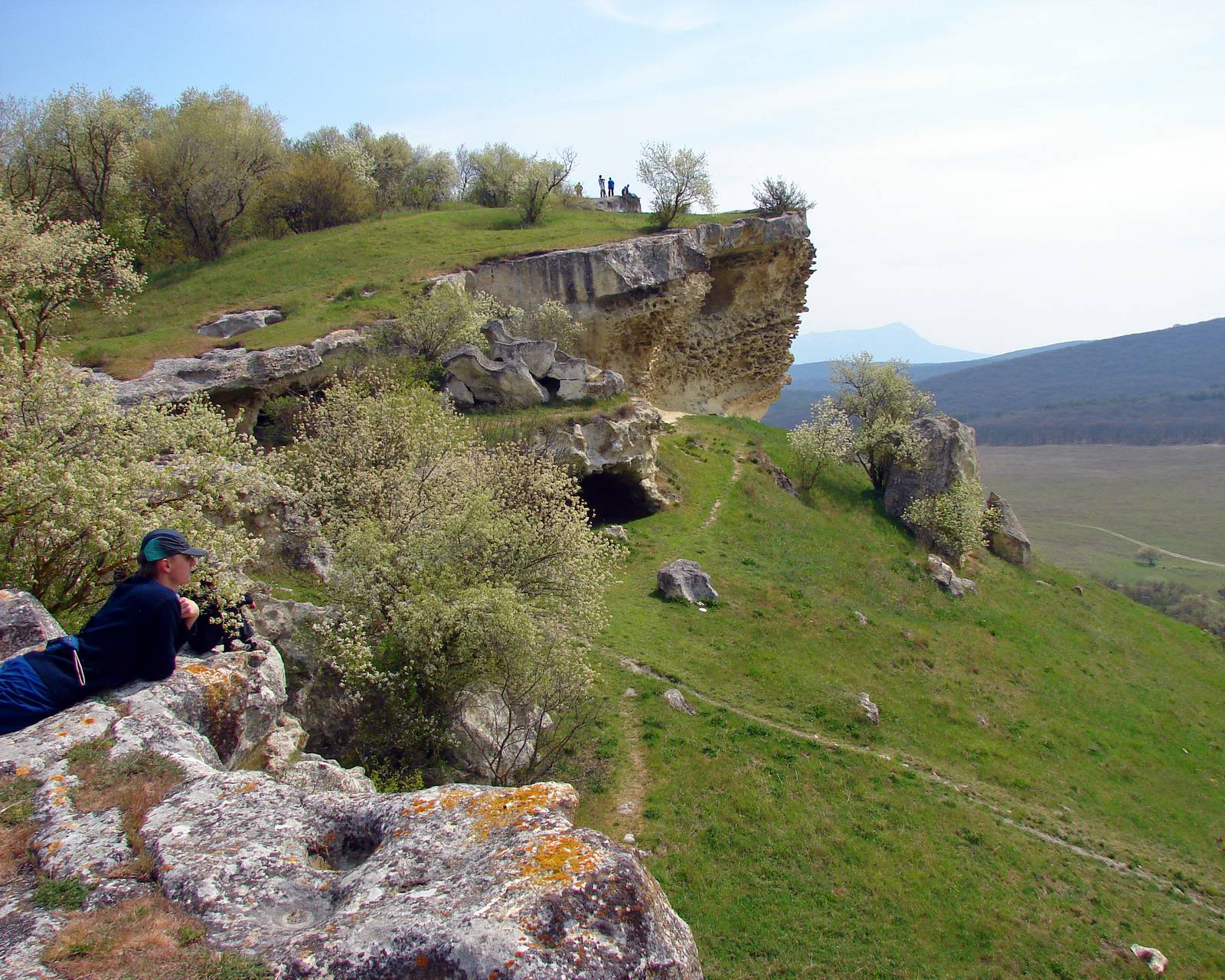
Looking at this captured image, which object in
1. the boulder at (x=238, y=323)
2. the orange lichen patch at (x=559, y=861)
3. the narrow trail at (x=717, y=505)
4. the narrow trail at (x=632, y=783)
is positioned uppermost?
the boulder at (x=238, y=323)

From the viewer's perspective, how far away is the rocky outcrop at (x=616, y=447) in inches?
1104

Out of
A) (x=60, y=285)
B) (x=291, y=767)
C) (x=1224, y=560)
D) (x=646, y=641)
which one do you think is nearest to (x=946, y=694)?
(x=646, y=641)

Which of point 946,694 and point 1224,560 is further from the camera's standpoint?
point 1224,560

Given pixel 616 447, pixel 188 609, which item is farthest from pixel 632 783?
pixel 616 447

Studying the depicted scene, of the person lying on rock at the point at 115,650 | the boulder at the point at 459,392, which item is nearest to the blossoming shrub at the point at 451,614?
the person lying on rock at the point at 115,650

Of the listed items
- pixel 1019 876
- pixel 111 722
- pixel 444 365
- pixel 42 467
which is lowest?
pixel 1019 876

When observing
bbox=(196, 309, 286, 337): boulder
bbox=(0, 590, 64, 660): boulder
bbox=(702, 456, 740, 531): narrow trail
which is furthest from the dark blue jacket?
bbox=(196, 309, 286, 337): boulder

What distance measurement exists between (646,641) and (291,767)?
13.1m

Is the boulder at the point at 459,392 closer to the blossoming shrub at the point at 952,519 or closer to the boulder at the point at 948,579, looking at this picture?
the boulder at the point at 948,579

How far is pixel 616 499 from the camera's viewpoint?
1215 inches

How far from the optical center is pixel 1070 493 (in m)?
143

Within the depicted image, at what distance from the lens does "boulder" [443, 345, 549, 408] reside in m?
30.3

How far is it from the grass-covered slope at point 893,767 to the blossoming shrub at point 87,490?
29.5 ft

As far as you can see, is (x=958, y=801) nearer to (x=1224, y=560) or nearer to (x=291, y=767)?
(x=291, y=767)
